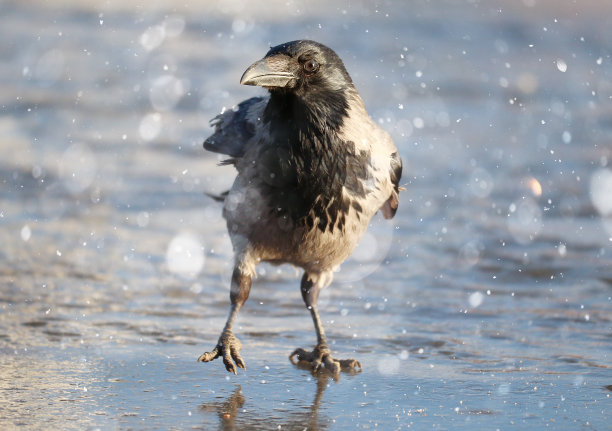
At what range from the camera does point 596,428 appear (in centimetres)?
414

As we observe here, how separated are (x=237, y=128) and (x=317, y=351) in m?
1.40

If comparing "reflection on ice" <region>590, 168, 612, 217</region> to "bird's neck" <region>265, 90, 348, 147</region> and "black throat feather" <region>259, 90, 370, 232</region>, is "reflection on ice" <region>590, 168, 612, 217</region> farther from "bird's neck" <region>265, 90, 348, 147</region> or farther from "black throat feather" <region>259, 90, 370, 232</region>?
"bird's neck" <region>265, 90, 348, 147</region>

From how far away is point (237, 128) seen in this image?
588 cm

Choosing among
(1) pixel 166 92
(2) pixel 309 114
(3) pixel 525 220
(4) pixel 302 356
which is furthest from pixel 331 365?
(1) pixel 166 92

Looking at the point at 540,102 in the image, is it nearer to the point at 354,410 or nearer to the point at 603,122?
the point at 603,122

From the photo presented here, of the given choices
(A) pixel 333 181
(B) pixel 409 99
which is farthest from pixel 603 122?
(A) pixel 333 181

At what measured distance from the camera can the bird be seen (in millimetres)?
5086


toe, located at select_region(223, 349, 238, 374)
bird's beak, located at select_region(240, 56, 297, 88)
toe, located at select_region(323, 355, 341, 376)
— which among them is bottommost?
toe, located at select_region(323, 355, 341, 376)

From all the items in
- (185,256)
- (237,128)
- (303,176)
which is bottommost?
(185,256)

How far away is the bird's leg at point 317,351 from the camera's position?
5.29m

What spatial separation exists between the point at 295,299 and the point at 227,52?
979 cm

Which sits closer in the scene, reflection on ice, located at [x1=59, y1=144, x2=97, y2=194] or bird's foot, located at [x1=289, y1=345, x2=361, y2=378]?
bird's foot, located at [x1=289, y1=345, x2=361, y2=378]

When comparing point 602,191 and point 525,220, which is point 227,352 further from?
point 602,191

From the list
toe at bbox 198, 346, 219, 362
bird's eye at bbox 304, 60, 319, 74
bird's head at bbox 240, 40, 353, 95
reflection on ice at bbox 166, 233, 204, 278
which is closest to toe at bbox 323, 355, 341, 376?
toe at bbox 198, 346, 219, 362
